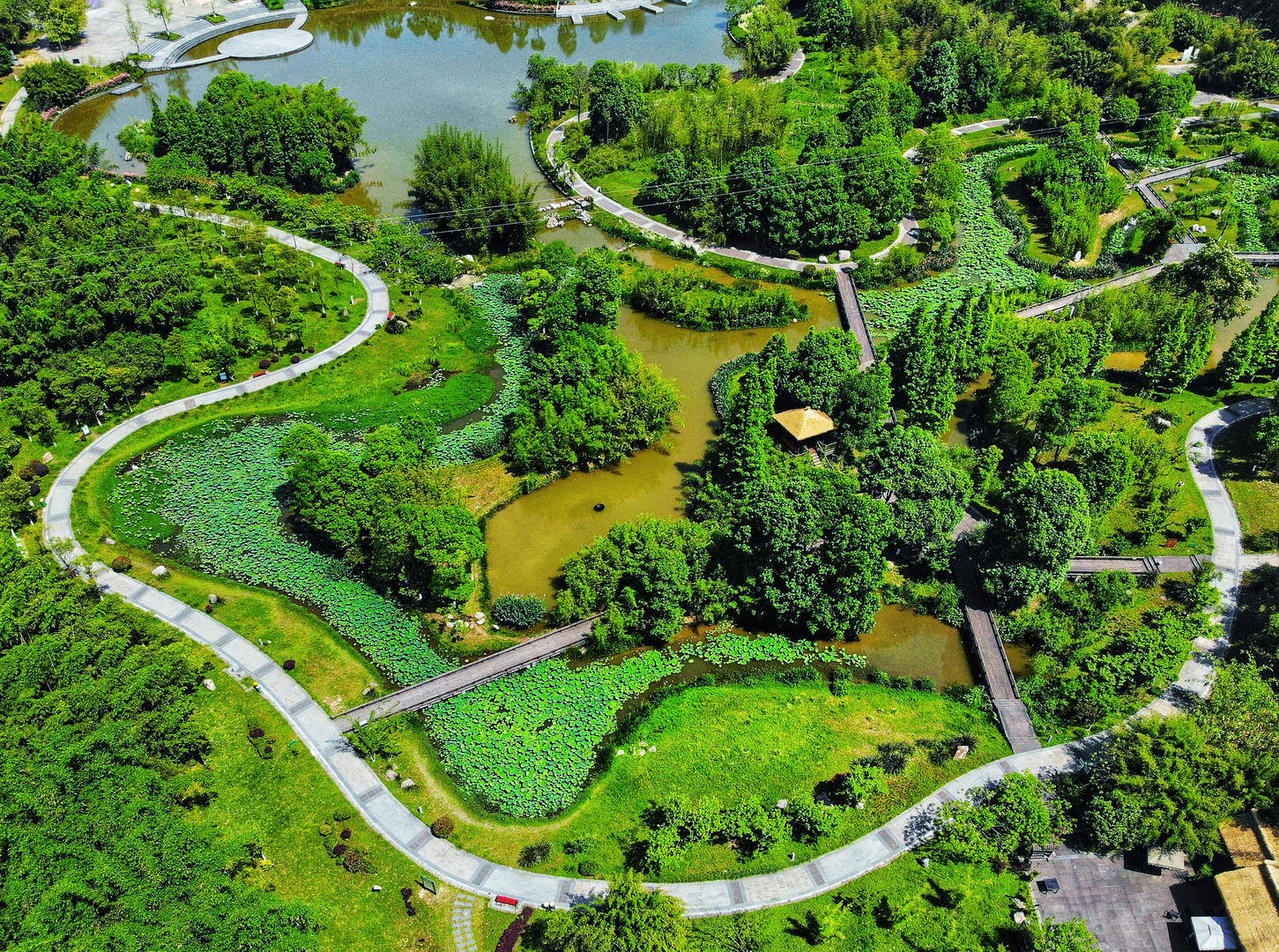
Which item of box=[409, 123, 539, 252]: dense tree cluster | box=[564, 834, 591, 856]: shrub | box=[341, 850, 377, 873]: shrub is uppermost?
→ box=[409, 123, 539, 252]: dense tree cluster

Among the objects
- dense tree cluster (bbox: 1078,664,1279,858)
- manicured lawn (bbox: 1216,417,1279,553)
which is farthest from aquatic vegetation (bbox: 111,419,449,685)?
manicured lawn (bbox: 1216,417,1279,553)

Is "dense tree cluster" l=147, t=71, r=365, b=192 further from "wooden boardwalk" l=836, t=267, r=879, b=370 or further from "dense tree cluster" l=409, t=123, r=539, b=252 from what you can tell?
"wooden boardwalk" l=836, t=267, r=879, b=370

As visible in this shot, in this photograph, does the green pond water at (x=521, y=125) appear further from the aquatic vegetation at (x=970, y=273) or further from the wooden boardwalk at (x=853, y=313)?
the aquatic vegetation at (x=970, y=273)

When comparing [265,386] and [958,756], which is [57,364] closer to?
[265,386]

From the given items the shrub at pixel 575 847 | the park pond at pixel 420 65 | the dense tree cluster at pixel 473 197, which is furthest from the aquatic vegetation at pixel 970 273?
the shrub at pixel 575 847

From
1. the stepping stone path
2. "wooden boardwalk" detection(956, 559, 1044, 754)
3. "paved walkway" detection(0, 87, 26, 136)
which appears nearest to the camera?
the stepping stone path

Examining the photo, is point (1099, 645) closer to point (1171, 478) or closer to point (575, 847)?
point (1171, 478)
